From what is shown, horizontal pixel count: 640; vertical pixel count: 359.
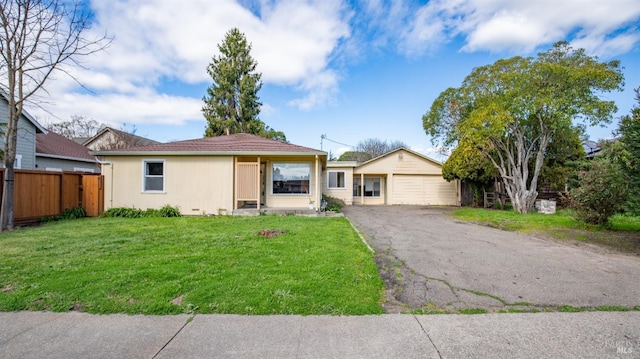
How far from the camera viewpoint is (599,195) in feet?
27.1

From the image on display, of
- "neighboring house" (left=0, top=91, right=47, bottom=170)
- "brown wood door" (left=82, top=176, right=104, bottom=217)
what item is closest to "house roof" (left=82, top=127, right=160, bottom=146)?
"neighboring house" (left=0, top=91, right=47, bottom=170)

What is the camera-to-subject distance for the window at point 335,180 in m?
19.9

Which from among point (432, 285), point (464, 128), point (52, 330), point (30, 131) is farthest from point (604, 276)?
point (30, 131)

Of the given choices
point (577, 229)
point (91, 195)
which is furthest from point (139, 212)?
point (577, 229)

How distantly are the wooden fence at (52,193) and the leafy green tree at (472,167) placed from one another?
59.3 feet

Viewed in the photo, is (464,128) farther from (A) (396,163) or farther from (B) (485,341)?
(B) (485,341)

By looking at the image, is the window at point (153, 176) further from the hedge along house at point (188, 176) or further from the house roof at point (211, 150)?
the house roof at point (211, 150)

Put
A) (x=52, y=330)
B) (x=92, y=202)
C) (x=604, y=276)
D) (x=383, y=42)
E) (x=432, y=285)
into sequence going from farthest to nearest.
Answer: (x=383, y=42)
(x=92, y=202)
(x=604, y=276)
(x=432, y=285)
(x=52, y=330)

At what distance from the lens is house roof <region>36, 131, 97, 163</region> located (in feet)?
49.6

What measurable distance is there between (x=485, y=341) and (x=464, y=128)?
40.0 ft

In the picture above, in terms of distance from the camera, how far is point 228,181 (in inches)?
462

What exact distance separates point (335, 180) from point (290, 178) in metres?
7.61

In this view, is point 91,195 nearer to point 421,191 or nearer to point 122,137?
point 122,137

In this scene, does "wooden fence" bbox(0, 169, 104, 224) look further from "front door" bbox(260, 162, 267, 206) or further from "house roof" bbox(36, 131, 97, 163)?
"front door" bbox(260, 162, 267, 206)
